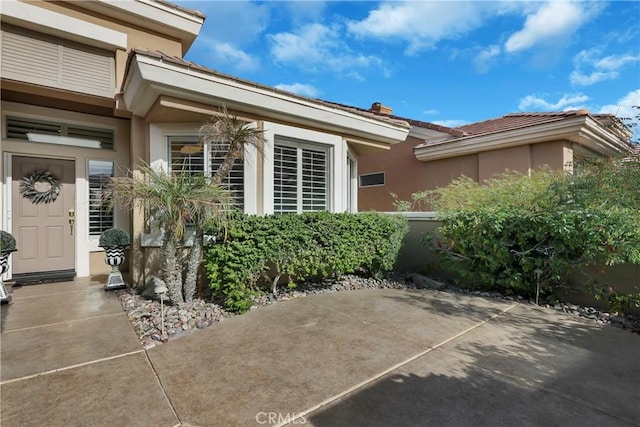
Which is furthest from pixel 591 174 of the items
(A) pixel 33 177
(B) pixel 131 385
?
(A) pixel 33 177

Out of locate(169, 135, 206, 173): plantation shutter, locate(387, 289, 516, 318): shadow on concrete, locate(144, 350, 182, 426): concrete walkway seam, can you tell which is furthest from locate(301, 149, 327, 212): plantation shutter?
locate(144, 350, 182, 426): concrete walkway seam

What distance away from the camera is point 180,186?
14.3 ft

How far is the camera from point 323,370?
2.98 metres

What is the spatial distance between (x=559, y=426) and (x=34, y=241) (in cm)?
854

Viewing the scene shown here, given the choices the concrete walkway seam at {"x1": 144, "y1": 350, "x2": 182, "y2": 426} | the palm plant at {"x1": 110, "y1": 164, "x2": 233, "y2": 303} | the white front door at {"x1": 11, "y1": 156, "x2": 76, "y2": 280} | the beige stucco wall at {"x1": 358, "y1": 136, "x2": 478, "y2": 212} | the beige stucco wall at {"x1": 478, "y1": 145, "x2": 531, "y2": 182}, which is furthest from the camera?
the beige stucco wall at {"x1": 358, "y1": 136, "x2": 478, "y2": 212}

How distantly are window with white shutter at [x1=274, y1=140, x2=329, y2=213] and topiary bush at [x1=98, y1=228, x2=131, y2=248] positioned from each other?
9.28ft

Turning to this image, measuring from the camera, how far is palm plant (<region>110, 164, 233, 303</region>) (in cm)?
429

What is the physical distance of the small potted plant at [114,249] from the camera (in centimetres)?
548

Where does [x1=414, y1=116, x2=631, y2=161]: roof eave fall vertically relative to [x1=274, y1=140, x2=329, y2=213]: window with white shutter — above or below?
above

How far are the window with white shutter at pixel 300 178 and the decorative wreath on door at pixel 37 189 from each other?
455cm

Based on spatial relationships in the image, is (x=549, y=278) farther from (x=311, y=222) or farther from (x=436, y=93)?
(x=436, y=93)

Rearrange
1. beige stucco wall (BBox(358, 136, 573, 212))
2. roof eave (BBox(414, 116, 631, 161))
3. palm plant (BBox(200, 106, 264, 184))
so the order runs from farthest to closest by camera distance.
Answer: beige stucco wall (BBox(358, 136, 573, 212)), roof eave (BBox(414, 116, 631, 161)), palm plant (BBox(200, 106, 264, 184))

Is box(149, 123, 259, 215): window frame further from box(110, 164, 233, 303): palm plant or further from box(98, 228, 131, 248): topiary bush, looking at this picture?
box(98, 228, 131, 248): topiary bush

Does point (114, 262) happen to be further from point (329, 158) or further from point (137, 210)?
point (329, 158)
